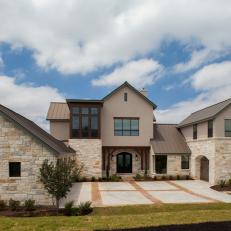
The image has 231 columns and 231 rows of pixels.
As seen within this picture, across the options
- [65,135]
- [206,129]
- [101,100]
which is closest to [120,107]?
[101,100]

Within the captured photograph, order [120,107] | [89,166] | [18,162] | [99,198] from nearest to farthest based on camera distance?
[18,162]
[99,198]
[89,166]
[120,107]

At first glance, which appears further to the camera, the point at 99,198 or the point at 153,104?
the point at 153,104

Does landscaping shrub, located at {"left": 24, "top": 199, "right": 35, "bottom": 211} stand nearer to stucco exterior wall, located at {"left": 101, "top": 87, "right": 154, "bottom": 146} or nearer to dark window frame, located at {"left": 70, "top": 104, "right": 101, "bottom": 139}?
dark window frame, located at {"left": 70, "top": 104, "right": 101, "bottom": 139}

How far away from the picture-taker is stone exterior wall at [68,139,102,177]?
29594 mm

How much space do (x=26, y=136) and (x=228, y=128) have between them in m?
17.9

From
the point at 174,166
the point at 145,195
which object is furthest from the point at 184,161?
the point at 145,195

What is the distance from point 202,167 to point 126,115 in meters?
9.68

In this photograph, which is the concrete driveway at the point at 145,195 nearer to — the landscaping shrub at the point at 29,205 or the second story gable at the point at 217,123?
the landscaping shrub at the point at 29,205

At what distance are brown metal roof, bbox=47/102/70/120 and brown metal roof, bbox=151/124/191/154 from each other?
10.4 metres

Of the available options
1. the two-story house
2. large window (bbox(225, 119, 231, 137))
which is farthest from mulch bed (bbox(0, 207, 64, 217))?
large window (bbox(225, 119, 231, 137))

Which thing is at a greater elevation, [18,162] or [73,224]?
[18,162]

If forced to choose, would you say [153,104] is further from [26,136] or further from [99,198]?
[26,136]

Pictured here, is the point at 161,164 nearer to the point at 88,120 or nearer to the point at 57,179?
the point at 88,120

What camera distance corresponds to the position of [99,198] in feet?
62.0
